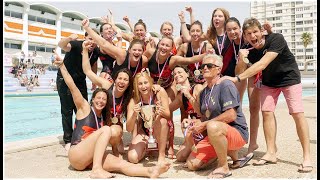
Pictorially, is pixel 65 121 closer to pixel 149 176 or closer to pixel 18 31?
pixel 149 176

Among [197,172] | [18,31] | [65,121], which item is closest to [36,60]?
[18,31]

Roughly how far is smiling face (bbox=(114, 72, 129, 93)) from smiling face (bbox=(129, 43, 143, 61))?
1.66ft

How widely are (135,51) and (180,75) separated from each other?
762 millimetres

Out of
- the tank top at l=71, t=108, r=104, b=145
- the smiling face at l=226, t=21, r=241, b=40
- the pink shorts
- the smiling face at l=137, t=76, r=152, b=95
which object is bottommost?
the tank top at l=71, t=108, r=104, b=145

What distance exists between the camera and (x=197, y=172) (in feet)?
13.2

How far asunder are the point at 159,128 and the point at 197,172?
80cm

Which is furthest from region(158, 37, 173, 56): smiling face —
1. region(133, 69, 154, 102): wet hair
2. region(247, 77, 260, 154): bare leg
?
region(247, 77, 260, 154): bare leg

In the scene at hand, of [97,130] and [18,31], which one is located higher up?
[18,31]

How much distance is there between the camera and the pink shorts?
13.8 feet

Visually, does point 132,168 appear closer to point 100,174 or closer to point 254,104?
point 100,174

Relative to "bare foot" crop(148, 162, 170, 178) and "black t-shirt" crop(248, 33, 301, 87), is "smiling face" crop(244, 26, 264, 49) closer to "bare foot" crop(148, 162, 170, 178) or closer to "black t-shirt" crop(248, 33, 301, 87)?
"black t-shirt" crop(248, 33, 301, 87)

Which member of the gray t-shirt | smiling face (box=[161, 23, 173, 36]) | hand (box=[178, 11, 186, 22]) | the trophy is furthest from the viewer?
hand (box=[178, 11, 186, 22])

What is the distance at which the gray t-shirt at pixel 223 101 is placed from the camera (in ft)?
12.5

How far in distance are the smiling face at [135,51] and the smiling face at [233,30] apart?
4.31 ft
